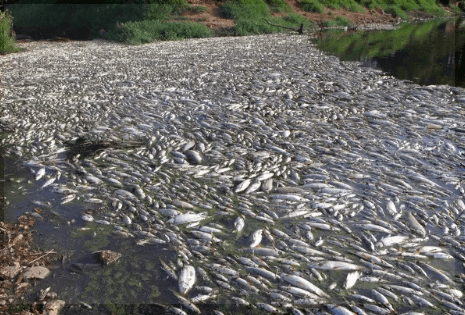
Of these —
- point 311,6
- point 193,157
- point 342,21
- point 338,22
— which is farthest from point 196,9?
point 193,157

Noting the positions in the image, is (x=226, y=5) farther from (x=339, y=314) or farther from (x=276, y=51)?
(x=339, y=314)

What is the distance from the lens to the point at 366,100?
10.6m

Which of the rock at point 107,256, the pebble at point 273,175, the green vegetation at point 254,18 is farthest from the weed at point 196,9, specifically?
the rock at point 107,256

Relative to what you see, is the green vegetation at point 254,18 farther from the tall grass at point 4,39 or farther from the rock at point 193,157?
the rock at point 193,157

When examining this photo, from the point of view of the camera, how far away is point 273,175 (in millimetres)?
6395

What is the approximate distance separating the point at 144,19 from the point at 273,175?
2631cm

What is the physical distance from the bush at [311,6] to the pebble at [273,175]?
2783cm

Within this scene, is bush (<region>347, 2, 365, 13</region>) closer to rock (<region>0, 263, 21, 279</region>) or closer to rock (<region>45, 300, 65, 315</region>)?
rock (<region>0, 263, 21, 279</region>)

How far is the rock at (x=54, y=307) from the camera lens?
3.68m

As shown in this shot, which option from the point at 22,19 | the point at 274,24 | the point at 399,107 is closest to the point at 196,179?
the point at 399,107

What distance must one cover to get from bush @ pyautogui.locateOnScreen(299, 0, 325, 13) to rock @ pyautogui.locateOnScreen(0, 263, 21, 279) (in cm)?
3844

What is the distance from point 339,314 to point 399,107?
24.9 feet

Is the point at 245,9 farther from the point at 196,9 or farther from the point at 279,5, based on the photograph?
the point at 279,5

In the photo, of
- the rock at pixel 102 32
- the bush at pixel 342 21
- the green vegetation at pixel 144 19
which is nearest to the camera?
the green vegetation at pixel 144 19
